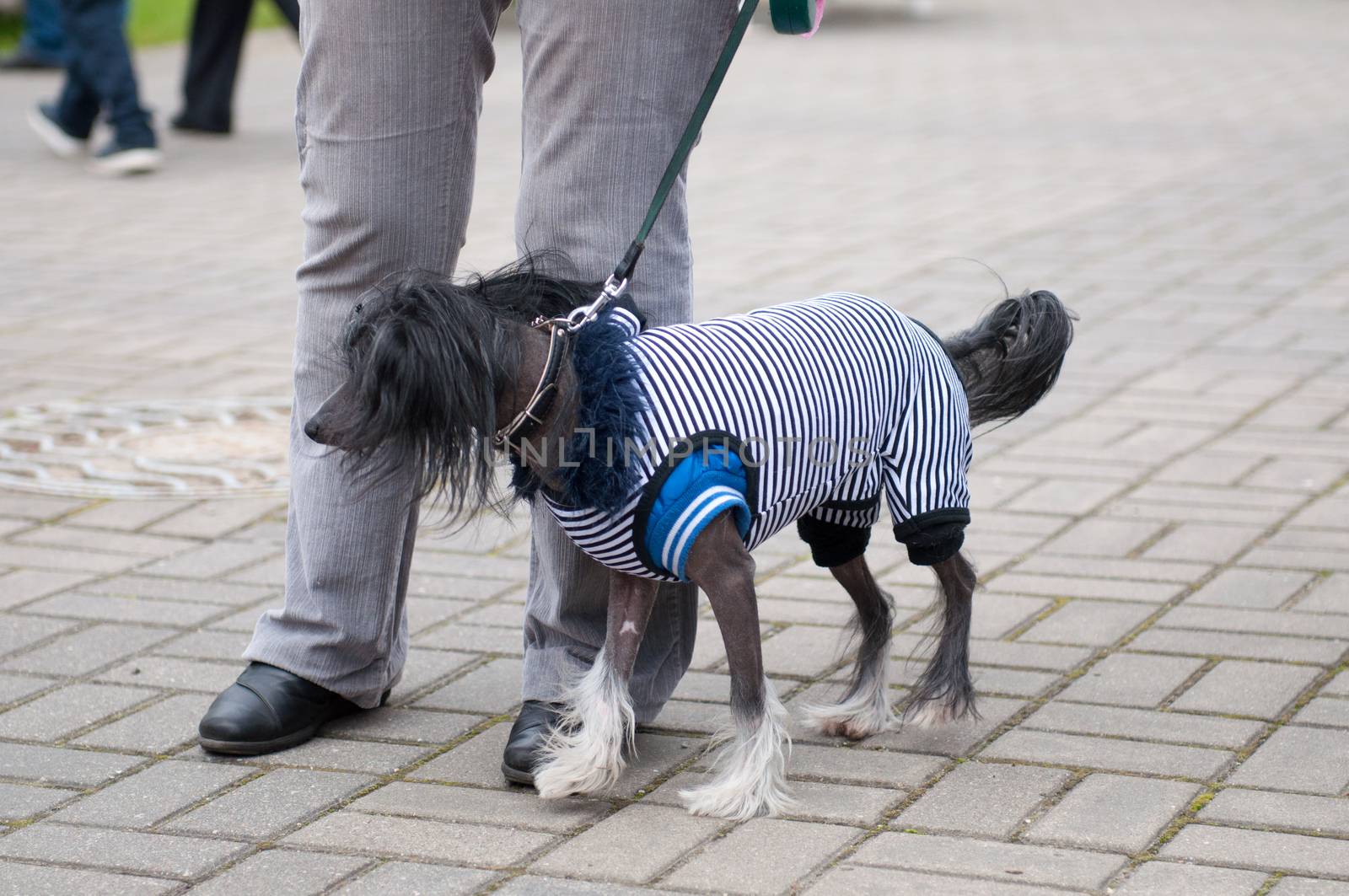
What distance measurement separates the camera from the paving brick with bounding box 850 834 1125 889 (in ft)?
7.84

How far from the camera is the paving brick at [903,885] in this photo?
92.4 inches

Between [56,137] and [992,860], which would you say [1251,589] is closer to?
[992,860]

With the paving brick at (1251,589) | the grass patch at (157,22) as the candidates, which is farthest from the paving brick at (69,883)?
the grass patch at (157,22)

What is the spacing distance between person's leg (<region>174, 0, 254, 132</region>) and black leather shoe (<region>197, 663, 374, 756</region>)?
794cm

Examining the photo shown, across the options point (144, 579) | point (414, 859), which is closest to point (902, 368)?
point (414, 859)

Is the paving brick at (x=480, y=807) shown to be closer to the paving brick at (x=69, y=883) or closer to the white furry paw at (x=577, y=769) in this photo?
the white furry paw at (x=577, y=769)

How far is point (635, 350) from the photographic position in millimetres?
2518

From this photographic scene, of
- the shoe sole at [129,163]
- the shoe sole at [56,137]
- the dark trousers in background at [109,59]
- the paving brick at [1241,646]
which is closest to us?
the paving brick at [1241,646]

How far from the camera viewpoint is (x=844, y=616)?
141 inches

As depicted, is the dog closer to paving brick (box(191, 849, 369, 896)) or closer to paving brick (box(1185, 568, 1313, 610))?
paving brick (box(191, 849, 369, 896))

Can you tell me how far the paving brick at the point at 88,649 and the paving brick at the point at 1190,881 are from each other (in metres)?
1.97

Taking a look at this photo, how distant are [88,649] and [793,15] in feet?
5.99

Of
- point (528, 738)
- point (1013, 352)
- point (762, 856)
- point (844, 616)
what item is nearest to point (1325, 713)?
point (1013, 352)

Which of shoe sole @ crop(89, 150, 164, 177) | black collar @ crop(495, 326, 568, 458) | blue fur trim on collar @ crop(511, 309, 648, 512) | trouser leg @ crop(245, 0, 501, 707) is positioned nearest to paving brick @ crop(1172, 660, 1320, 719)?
blue fur trim on collar @ crop(511, 309, 648, 512)
